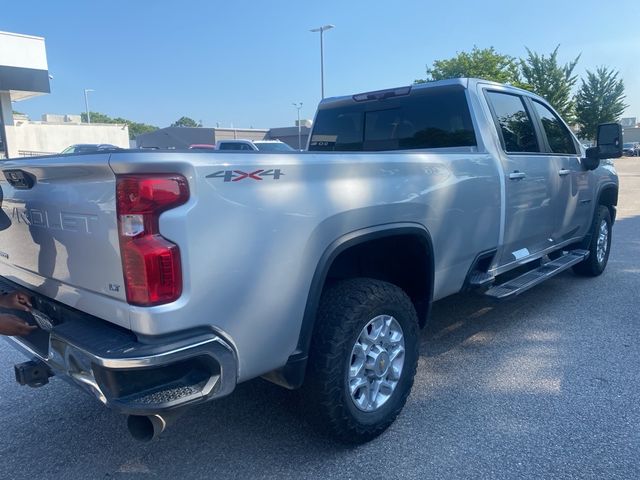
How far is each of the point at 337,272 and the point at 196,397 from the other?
47.4 inches

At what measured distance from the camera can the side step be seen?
3.86m

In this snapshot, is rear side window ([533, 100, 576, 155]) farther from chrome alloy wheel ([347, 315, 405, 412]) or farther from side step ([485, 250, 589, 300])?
chrome alloy wheel ([347, 315, 405, 412])

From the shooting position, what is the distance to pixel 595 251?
5.86 m

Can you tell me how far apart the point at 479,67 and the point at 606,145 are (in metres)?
24.1

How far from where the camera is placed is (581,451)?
269cm

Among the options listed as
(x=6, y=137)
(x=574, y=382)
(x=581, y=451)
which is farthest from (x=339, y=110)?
(x=6, y=137)

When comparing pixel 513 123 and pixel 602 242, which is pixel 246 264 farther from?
pixel 602 242

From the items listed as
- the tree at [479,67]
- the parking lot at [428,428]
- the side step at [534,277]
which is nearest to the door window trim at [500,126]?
the side step at [534,277]

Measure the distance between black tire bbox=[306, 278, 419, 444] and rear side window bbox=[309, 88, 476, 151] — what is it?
5.62ft

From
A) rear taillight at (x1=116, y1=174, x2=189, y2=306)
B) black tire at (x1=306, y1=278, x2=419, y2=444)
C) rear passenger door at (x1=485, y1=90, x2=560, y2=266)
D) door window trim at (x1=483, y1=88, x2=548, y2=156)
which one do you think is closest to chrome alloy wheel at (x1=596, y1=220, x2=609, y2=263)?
rear passenger door at (x1=485, y1=90, x2=560, y2=266)

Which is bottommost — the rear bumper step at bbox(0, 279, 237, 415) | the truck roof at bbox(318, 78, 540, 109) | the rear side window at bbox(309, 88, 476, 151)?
the rear bumper step at bbox(0, 279, 237, 415)

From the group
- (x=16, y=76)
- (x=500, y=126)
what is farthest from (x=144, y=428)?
(x=16, y=76)

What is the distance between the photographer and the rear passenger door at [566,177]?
475 centimetres

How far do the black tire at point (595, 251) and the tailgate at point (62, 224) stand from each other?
207 inches
